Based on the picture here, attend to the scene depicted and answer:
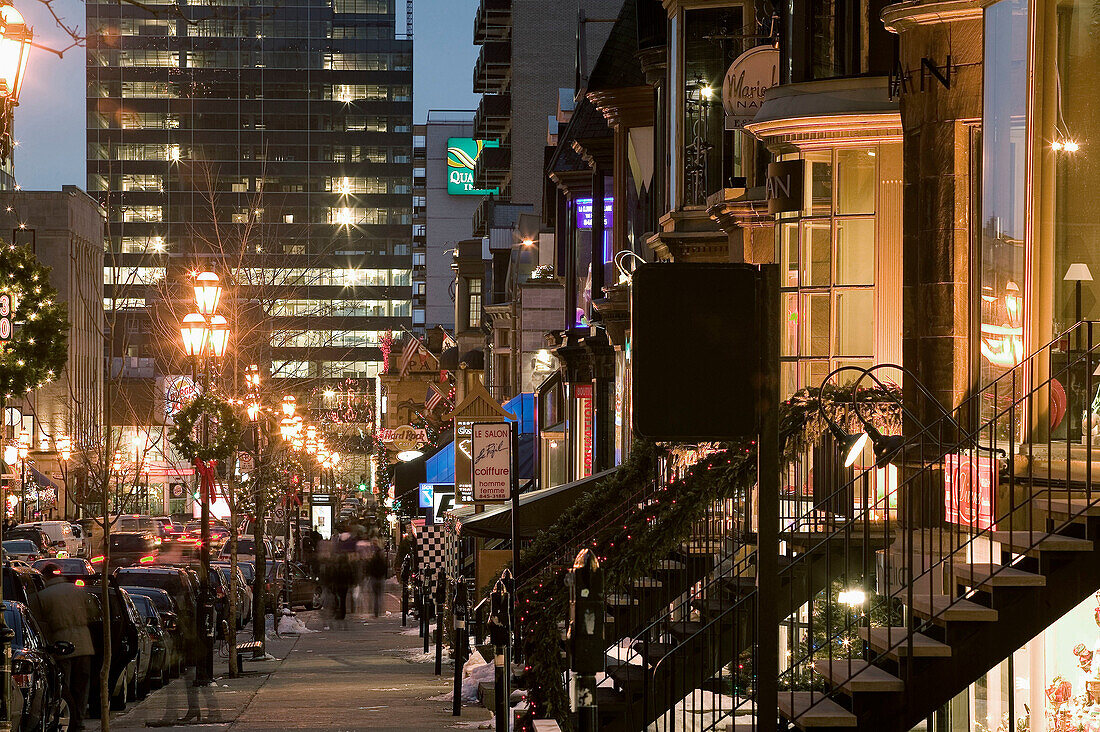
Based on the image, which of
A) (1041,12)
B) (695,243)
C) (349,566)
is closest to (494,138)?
(349,566)

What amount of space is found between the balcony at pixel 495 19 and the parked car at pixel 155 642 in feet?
142

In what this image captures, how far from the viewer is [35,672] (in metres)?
15.0

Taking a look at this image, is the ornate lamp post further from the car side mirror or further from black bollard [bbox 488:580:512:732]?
black bollard [bbox 488:580:512:732]

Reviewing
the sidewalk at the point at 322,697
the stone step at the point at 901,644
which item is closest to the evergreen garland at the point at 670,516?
the stone step at the point at 901,644

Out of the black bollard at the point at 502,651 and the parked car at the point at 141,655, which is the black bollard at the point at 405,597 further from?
the black bollard at the point at 502,651

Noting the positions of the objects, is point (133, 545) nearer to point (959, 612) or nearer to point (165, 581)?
point (165, 581)

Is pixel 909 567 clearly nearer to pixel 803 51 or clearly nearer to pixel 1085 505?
pixel 1085 505

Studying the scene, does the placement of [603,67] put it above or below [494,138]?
below

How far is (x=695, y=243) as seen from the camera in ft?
64.9

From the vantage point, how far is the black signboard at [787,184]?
1476cm

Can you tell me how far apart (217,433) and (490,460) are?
4.36 meters

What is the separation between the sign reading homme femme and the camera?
70.5ft

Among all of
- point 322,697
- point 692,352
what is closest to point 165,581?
point 322,697

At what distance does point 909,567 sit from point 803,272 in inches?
267
